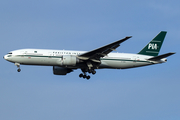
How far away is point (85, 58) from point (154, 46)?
477 inches

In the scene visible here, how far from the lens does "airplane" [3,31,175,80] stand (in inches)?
1706

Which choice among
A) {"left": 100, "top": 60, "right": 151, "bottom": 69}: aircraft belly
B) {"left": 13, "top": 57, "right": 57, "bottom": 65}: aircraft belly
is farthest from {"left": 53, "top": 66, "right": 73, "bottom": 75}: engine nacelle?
{"left": 100, "top": 60, "right": 151, "bottom": 69}: aircraft belly

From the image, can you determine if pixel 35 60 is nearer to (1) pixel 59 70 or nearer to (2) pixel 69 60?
(2) pixel 69 60

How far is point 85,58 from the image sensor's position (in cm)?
4412

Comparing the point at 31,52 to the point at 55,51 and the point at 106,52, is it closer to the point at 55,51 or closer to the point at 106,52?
the point at 55,51

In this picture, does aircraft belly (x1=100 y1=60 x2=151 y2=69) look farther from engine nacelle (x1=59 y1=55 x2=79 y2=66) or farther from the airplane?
engine nacelle (x1=59 y1=55 x2=79 y2=66)

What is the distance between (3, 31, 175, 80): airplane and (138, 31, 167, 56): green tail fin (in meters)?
1.07

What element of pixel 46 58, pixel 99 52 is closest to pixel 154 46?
pixel 99 52

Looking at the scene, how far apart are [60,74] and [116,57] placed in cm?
915

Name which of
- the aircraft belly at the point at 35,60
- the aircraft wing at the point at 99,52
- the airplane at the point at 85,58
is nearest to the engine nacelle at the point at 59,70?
the airplane at the point at 85,58

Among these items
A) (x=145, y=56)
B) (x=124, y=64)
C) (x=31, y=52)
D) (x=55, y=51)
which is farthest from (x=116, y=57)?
(x=31, y=52)

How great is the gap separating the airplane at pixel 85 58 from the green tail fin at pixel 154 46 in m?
1.07

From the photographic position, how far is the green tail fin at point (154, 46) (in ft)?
161

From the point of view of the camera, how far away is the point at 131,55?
4744 cm
